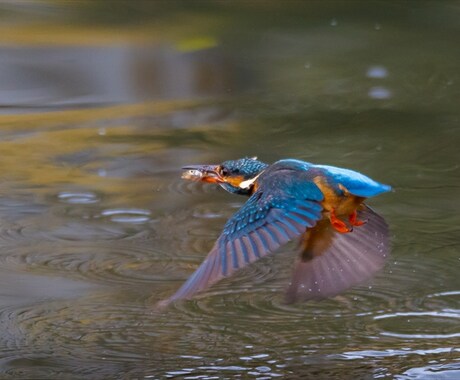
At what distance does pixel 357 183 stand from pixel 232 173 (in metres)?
0.46

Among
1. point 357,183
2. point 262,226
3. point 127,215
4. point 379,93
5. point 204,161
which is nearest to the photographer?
point 262,226

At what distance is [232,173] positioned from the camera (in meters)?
3.51

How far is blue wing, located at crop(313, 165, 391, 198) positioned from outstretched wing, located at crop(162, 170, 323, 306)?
2.8 inches

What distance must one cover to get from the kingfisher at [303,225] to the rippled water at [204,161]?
221mm

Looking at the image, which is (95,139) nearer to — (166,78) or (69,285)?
(166,78)

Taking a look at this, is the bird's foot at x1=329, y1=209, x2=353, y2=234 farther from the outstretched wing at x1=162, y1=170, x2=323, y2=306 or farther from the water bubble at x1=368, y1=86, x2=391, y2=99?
the water bubble at x1=368, y1=86, x2=391, y2=99

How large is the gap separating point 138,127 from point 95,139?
0.96ft

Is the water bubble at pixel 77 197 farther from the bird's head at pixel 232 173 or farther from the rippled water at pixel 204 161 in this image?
the bird's head at pixel 232 173

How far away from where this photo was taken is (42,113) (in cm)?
645

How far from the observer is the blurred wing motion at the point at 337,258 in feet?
11.5

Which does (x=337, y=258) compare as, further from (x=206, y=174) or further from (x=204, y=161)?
(x=204, y=161)

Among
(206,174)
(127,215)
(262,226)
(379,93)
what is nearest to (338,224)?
(262,226)

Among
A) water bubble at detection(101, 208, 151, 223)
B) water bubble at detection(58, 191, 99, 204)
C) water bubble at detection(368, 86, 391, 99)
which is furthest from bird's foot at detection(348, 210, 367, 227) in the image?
water bubble at detection(368, 86, 391, 99)

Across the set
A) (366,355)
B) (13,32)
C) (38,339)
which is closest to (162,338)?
(38,339)
